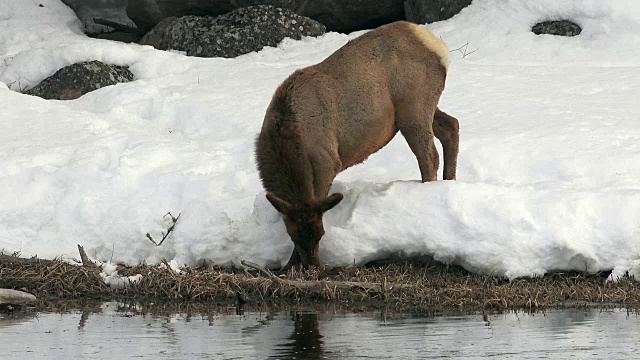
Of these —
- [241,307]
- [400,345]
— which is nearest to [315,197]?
[241,307]

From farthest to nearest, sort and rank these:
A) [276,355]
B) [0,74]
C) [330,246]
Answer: [0,74] < [330,246] < [276,355]

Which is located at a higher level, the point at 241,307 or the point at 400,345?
the point at 400,345

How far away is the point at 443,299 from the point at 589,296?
1368 mm

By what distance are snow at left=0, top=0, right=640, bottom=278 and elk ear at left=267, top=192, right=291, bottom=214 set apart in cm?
61

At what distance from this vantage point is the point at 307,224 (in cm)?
1197

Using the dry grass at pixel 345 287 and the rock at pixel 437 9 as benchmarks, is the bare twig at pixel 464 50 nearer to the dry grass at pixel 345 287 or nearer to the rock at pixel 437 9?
the rock at pixel 437 9

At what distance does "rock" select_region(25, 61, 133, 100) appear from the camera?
62.4 feet

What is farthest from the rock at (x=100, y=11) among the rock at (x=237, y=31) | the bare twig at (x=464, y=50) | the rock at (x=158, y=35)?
the bare twig at (x=464, y=50)

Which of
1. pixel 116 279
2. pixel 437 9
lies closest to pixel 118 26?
pixel 437 9

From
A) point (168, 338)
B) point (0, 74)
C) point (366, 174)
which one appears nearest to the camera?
point (168, 338)

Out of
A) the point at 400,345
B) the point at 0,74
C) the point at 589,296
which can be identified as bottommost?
the point at 0,74

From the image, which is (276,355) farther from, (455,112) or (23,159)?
(455,112)

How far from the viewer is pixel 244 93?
17.7 m

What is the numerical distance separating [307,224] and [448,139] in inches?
98.3
